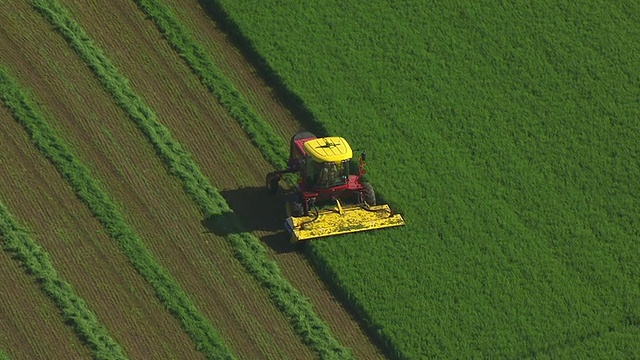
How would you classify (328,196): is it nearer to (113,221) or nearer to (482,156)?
(482,156)

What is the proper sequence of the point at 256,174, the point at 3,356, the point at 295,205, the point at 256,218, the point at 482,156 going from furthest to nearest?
the point at 482,156
the point at 256,174
the point at 256,218
the point at 295,205
the point at 3,356

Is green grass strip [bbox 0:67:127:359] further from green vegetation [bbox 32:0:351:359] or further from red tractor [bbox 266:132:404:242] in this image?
red tractor [bbox 266:132:404:242]

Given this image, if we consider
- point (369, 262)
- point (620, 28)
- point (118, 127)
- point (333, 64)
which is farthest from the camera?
point (620, 28)

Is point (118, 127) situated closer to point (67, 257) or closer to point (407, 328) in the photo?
point (67, 257)

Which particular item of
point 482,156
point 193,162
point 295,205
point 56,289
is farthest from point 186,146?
point 482,156

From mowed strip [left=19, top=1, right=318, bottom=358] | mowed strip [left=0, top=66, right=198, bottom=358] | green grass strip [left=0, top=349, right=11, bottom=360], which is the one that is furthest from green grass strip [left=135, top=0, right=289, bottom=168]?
green grass strip [left=0, top=349, right=11, bottom=360]

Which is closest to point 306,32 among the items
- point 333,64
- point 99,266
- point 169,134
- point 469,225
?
point 333,64
